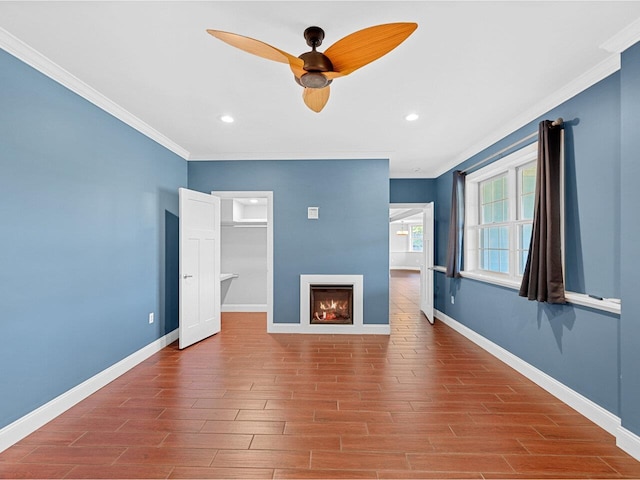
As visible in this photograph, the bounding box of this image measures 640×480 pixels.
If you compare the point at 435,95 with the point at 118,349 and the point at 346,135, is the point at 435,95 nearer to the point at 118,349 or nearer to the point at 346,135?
the point at 346,135

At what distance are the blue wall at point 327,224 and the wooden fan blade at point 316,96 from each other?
2.25 m

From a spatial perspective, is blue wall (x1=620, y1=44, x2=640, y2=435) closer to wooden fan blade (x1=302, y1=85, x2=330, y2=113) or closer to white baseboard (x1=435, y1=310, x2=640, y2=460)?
white baseboard (x1=435, y1=310, x2=640, y2=460)

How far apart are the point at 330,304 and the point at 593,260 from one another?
3.08m

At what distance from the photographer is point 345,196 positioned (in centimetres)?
454

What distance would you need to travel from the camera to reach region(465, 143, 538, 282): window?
11.0 feet

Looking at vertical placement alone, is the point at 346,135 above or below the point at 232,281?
above

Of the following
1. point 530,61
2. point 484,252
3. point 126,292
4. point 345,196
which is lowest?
point 126,292

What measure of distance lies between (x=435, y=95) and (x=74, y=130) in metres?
3.06

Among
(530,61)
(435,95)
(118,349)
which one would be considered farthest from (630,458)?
(118,349)

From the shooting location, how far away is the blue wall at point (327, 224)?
4.51 m

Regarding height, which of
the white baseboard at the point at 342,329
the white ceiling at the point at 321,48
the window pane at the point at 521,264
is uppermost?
the white ceiling at the point at 321,48

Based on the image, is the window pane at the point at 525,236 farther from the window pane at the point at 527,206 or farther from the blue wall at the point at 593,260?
the blue wall at the point at 593,260

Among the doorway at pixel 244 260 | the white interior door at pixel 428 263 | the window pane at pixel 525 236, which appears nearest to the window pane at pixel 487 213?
the window pane at pixel 525 236

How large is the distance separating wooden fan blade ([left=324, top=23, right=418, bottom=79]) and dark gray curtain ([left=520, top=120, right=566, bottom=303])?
1.86 m
